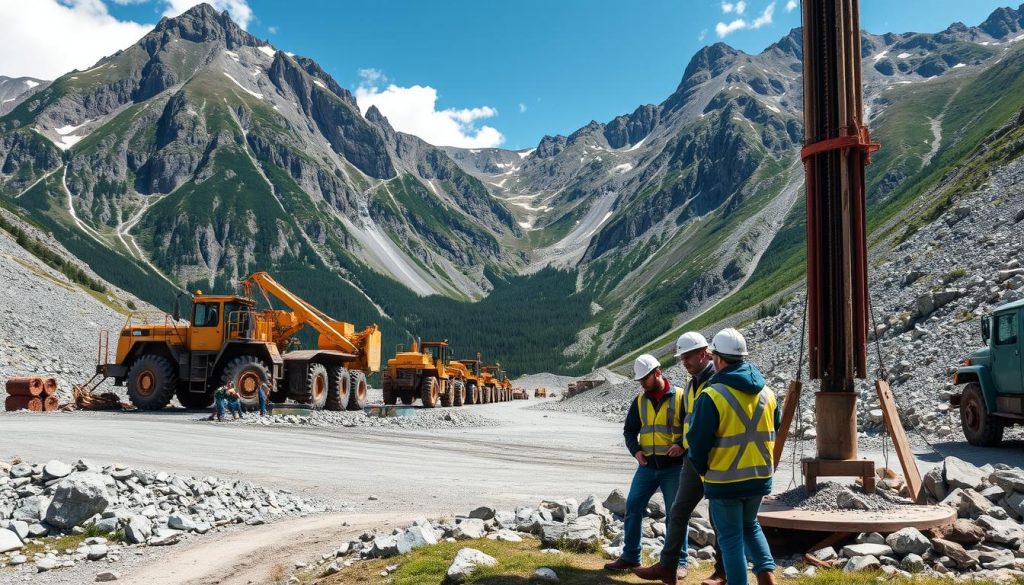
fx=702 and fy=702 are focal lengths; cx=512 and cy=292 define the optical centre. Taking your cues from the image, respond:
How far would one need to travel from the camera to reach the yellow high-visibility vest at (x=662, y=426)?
6875 mm

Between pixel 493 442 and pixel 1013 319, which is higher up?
pixel 1013 319

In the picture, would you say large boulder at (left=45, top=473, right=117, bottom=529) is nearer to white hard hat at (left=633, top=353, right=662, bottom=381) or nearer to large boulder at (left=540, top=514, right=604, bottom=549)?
large boulder at (left=540, top=514, right=604, bottom=549)

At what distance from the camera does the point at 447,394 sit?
1822 inches

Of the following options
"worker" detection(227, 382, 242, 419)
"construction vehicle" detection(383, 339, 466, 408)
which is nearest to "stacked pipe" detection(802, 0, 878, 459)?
"worker" detection(227, 382, 242, 419)

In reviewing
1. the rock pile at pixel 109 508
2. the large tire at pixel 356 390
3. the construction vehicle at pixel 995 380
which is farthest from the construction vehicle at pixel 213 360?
the construction vehicle at pixel 995 380

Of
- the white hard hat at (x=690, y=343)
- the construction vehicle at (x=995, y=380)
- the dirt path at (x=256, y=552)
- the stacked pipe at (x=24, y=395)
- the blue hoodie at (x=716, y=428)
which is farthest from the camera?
the stacked pipe at (x=24, y=395)

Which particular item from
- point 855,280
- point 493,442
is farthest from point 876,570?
point 493,442

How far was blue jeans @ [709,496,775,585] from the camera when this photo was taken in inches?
221

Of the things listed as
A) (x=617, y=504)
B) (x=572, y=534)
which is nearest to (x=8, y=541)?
(x=572, y=534)

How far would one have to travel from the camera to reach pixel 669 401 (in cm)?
696

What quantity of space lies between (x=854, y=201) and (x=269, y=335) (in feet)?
81.7

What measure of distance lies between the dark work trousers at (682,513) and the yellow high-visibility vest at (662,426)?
282mm

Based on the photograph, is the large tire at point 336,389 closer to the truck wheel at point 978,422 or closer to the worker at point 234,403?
the worker at point 234,403

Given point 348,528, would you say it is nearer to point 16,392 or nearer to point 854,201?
point 854,201
